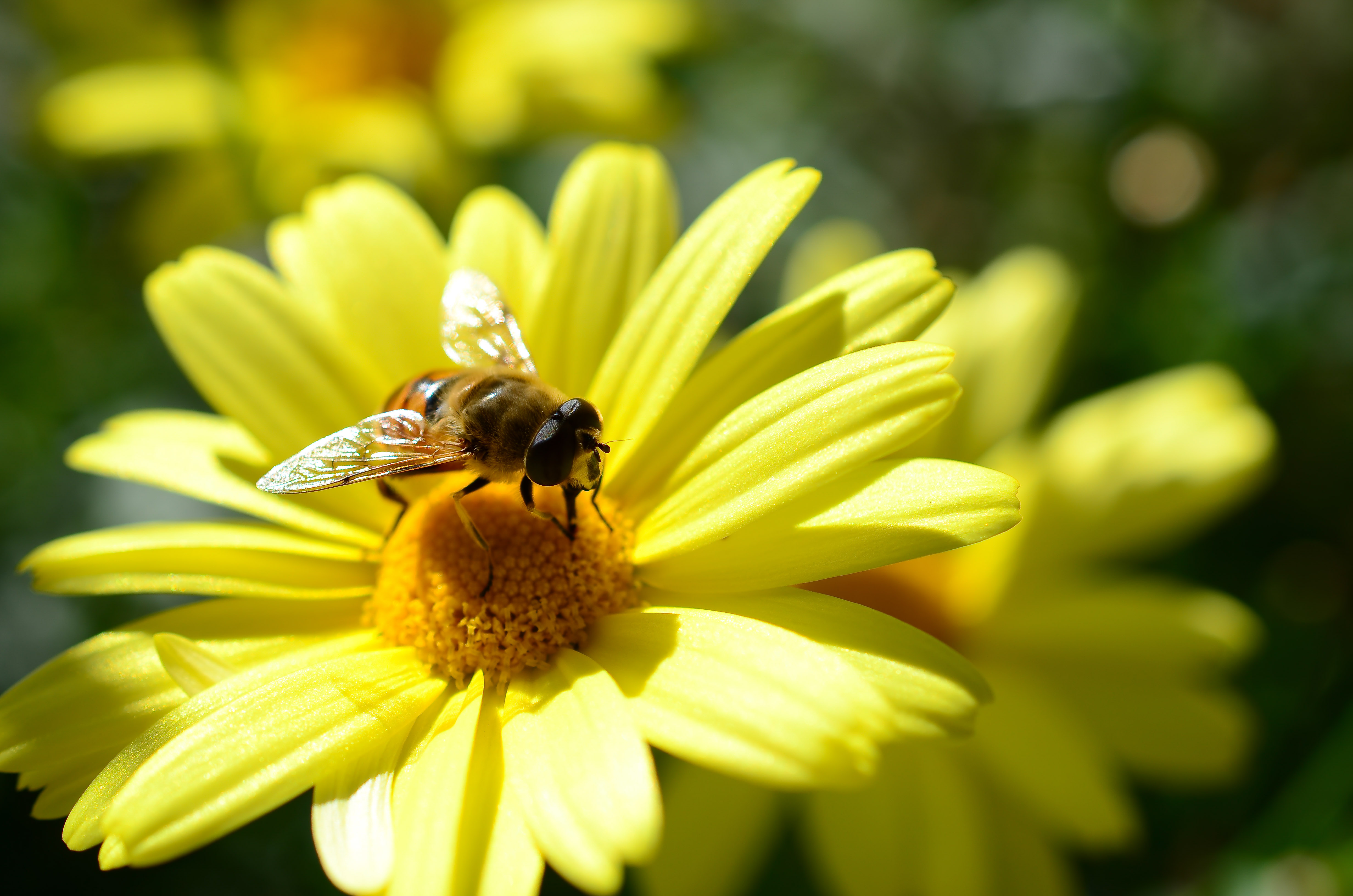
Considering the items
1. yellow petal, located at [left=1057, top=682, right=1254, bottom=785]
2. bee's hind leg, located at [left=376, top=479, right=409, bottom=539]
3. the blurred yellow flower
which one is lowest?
yellow petal, located at [left=1057, top=682, right=1254, bottom=785]

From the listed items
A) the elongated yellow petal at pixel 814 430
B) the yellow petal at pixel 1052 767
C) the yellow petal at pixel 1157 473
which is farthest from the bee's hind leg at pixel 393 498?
the yellow petal at pixel 1157 473

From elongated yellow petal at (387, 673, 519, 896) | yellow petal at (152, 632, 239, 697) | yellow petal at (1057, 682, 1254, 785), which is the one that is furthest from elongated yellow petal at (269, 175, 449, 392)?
yellow petal at (1057, 682, 1254, 785)

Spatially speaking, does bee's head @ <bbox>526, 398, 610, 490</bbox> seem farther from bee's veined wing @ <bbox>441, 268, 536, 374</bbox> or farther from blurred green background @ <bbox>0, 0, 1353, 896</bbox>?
blurred green background @ <bbox>0, 0, 1353, 896</bbox>

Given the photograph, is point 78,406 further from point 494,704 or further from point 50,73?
point 494,704

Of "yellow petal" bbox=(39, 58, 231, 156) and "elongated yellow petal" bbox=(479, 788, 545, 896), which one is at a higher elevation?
"yellow petal" bbox=(39, 58, 231, 156)

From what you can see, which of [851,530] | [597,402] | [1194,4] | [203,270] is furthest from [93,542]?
[1194,4]
